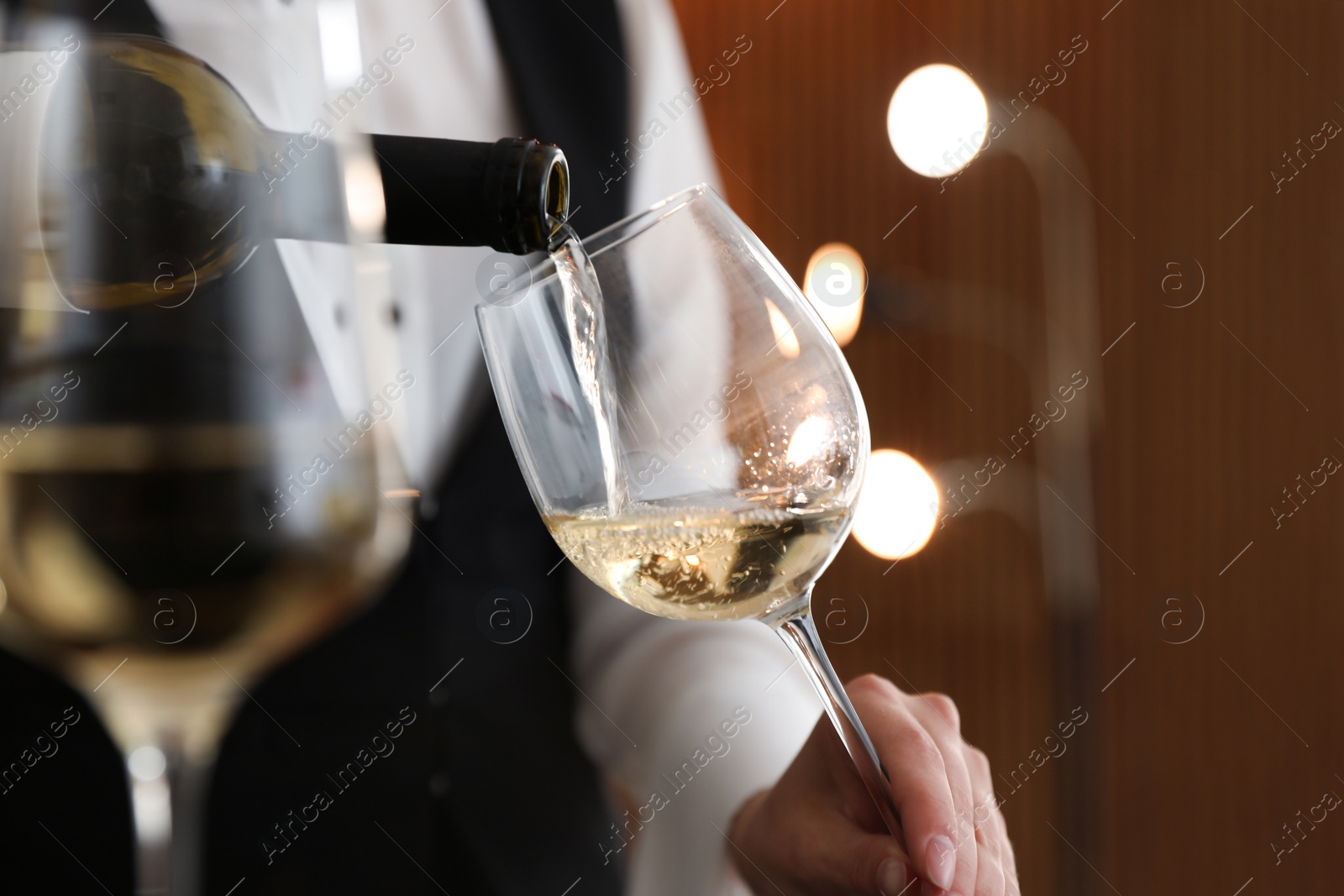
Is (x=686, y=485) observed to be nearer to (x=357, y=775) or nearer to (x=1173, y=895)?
(x=357, y=775)

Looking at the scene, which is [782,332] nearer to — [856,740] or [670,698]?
[856,740]

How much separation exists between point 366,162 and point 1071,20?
184 cm

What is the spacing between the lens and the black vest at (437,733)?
505 mm

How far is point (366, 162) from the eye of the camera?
267 millimetres

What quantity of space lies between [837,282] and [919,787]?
1.59 metres

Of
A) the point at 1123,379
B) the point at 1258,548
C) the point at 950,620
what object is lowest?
the point at 1258,548

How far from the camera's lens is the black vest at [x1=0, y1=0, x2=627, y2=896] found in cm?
50

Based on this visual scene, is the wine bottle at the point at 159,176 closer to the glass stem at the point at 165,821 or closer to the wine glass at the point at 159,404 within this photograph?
the wine glass at the point at 159,404

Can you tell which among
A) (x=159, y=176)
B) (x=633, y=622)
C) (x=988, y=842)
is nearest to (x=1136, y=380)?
(x=633, y=622)

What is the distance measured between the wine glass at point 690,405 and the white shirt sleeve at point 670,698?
0.63ft

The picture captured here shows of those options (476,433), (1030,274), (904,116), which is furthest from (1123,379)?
(476,433)

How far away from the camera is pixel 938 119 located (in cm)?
119

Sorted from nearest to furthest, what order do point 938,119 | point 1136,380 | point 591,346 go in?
point 591,346, point 938,119, point 1136,380

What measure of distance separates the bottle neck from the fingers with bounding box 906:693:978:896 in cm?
20
